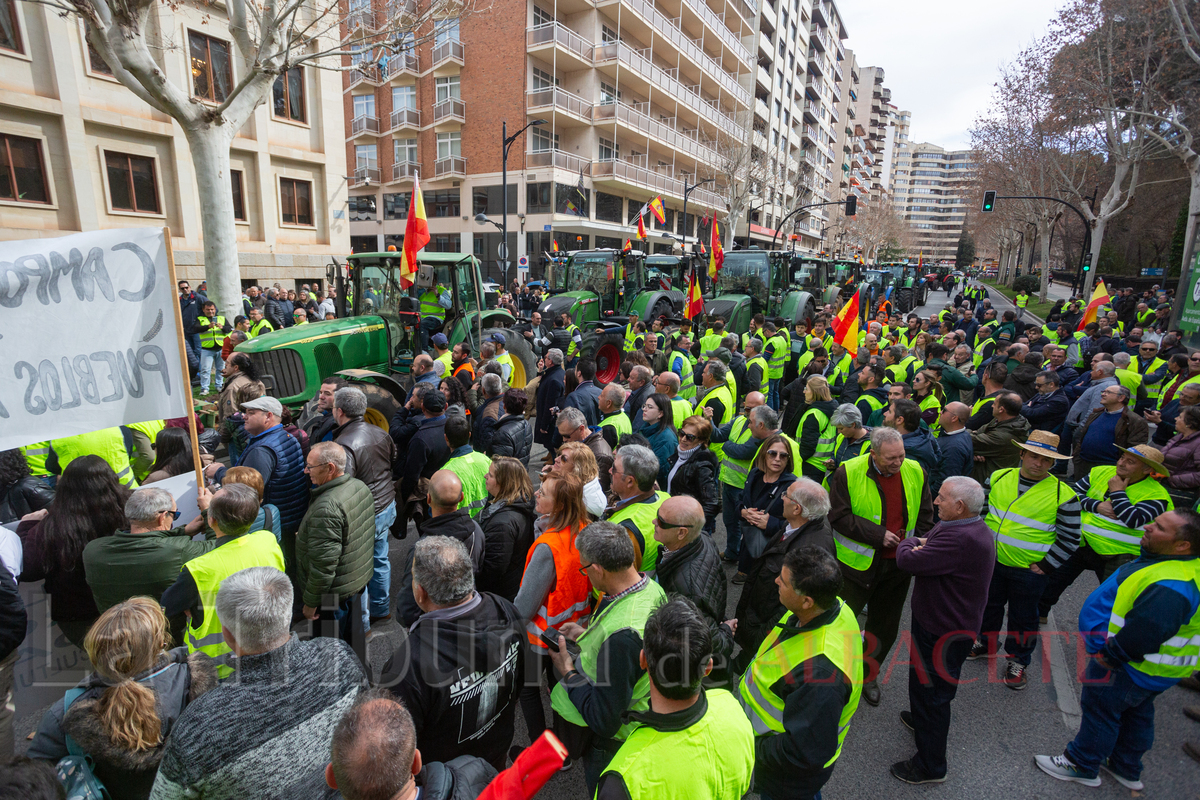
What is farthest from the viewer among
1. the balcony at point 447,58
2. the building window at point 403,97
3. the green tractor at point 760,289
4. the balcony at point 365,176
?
the balcony at point 365,176

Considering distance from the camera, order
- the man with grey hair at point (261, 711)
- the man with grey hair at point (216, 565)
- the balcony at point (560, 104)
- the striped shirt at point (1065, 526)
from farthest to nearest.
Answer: the balcony at point (560, 104) → the striped shirt at point (1065, 526) → the man with grey hair at point (216, 565) → the man with grey hair at point (261, 711)

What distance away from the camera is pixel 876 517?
3.53 m

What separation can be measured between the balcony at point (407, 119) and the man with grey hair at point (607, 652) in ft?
128

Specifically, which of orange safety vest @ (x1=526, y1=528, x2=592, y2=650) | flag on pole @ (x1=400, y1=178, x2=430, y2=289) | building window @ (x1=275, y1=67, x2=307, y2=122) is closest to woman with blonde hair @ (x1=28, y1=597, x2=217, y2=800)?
orange safety vest @ (x1=526, y1=528, x2=592, y2=650)

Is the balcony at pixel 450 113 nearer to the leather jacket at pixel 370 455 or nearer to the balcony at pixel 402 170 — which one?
the balcony at pixel 402 170

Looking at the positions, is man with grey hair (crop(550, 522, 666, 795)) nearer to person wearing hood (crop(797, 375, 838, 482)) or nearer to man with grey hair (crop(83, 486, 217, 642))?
man with grey hair (crop(83, 486, 217, 642))

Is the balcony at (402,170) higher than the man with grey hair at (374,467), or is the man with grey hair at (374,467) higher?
the balcony at (402,170)

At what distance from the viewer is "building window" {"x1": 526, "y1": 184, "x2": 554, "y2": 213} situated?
30750mm

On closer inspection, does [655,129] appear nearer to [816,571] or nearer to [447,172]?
[447,172]

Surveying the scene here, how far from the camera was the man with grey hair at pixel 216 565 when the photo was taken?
8.50ft

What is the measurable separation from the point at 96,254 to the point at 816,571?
363 cm

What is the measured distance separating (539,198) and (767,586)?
30907mm

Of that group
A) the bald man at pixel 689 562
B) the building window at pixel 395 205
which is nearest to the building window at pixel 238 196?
the building window at pixel 395 205

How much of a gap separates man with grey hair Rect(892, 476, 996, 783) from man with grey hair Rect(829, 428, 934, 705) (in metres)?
0.42
